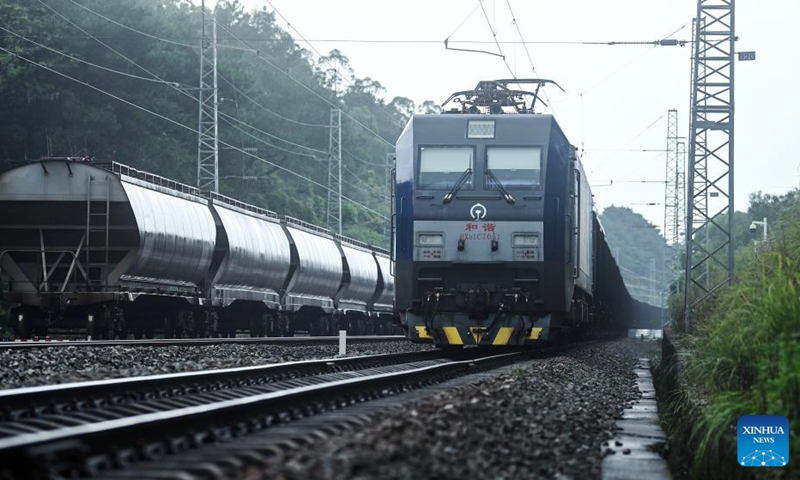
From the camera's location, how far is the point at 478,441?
5.54 meters

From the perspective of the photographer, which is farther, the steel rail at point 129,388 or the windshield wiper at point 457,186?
the windshield wiper at point 457,186

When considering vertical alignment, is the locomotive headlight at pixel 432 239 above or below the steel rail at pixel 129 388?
above

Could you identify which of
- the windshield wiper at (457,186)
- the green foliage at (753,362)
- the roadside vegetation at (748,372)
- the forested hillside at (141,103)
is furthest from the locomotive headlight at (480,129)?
the forested hillside at (141,103)

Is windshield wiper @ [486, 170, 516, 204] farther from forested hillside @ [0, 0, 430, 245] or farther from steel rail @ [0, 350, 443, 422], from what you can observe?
forested hillside @ [0, 0, 430, 245]

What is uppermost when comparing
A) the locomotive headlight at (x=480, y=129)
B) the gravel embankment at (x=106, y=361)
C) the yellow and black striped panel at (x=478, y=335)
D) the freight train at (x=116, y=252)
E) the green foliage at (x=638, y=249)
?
the green foliage at (x=638, y=249)

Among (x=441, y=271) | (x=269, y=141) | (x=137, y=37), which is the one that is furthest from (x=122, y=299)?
(x=269, y=141)

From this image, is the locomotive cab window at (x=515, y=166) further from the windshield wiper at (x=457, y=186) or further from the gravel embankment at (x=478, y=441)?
the gravel embankment at (x=478, y=441)

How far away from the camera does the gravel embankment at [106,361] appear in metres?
9.46

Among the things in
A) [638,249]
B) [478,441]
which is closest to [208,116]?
[478,441]

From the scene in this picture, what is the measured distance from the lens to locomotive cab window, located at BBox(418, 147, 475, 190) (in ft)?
48.5

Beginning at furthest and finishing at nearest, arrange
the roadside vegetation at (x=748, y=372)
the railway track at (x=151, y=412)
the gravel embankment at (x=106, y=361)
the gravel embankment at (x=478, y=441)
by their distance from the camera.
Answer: the gravel embankment at (x=106, y=361) < the roadside vegetation at (x=748, y=372) < the railway track at (x=151, y=412) < the gravel embankment at (x=478, y=441)

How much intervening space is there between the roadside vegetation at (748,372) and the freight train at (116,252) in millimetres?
13150

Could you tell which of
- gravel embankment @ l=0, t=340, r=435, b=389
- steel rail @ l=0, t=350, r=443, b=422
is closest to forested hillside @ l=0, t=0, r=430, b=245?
gravel embankment @ l=0, t=340, r=435, b=389

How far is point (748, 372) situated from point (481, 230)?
7.48 m
